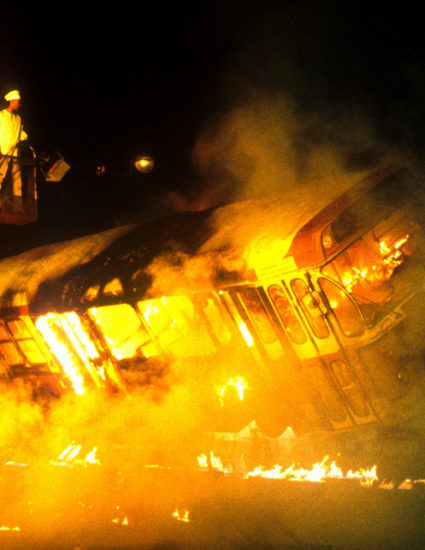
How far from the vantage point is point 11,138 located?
22.8ft

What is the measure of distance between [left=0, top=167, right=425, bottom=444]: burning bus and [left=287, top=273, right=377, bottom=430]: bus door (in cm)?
1

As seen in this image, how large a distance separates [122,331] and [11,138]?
3.68 meters

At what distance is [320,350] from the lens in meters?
4.55

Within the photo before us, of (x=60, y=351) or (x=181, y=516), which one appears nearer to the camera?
(x=181, y=516)

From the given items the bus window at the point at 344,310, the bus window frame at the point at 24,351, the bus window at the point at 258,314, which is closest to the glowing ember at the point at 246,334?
the bus window at the point at 258,314

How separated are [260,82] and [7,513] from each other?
333 inches

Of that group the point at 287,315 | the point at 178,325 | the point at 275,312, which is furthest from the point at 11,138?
the point at 287,315

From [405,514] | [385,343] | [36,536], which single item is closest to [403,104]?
[385,343]

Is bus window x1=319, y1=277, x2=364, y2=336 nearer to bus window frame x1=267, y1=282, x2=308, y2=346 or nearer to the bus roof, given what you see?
bus window frame x1=267, y1=282, x2=308, y2=346

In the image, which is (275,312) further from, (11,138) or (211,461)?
(11,138)

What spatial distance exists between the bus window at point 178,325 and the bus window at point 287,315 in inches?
45.6

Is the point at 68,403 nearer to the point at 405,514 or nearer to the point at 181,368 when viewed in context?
the point at 181,368

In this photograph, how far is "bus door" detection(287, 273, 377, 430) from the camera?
433cm

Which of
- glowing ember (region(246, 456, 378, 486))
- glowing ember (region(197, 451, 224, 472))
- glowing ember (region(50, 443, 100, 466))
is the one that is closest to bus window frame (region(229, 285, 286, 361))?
glowing ember (region(246, 456, 378, 486))
